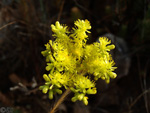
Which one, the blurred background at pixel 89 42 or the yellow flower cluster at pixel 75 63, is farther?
the blurred background at pixel 89 42

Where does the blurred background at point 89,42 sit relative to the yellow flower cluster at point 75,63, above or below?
above

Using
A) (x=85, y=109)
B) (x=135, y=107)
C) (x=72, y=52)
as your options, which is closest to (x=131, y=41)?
(x=135, y=107)

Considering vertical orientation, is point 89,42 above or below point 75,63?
above

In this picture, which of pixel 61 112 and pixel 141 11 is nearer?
pixel 61 112

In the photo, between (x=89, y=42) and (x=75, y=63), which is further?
(x=89, y=42)

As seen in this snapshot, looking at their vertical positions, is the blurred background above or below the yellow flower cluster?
above

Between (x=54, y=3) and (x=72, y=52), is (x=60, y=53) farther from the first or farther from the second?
(x=54, y=3)

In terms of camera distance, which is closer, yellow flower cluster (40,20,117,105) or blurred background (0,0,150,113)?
yellow flower cluster (40,20,117,105)

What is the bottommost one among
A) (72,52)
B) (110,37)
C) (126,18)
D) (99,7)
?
(72,52)
